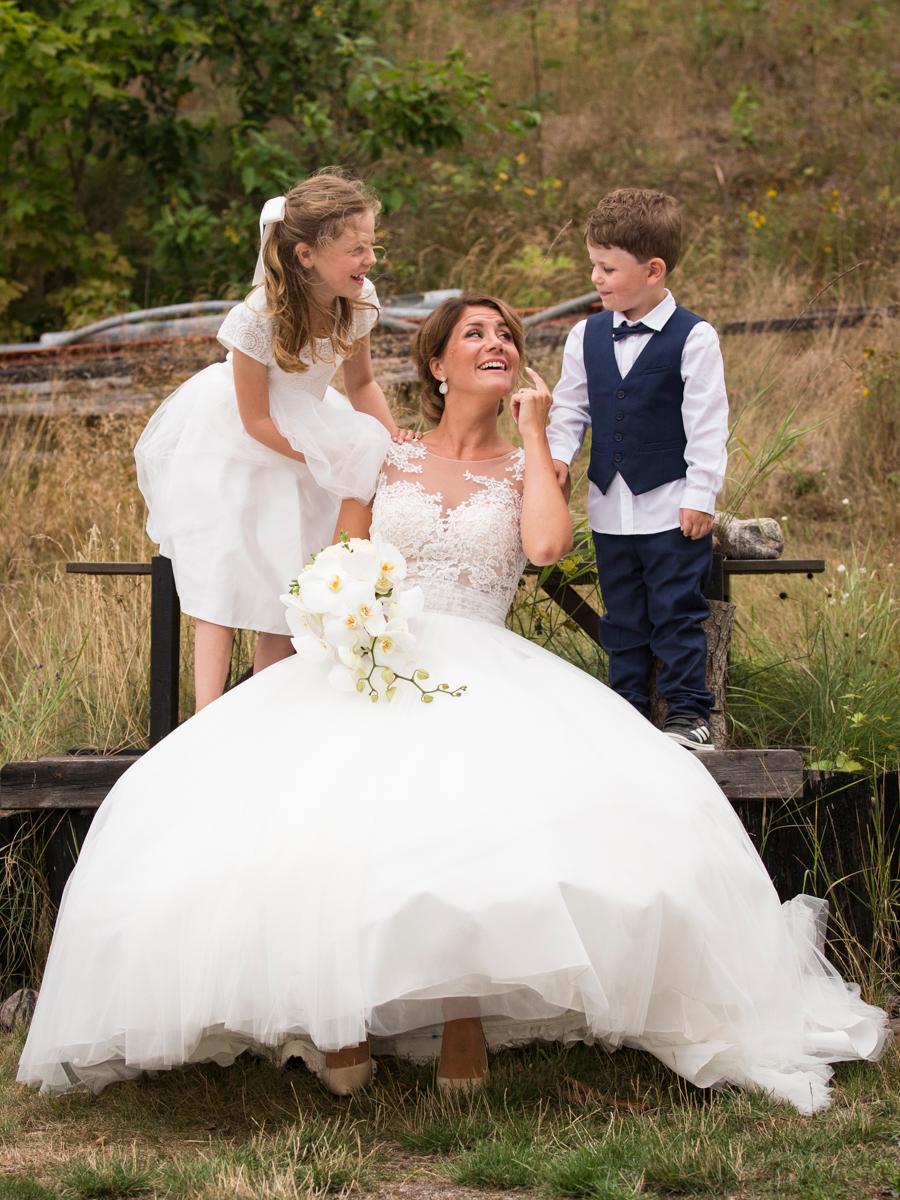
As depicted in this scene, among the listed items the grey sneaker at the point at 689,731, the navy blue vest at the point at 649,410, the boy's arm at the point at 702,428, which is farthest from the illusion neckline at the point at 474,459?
the grey sneaker at the point at 689,731

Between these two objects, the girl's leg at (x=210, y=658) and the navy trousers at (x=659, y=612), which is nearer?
the navy trousers at (x=659, y=612)

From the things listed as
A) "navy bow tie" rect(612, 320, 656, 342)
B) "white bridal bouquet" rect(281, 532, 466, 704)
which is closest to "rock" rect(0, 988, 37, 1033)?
"white bridal bouquet" rect(281, 532, 466, 704)

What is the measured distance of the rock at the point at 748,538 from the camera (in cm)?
447

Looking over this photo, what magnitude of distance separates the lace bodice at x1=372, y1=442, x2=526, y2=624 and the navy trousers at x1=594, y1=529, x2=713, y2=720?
1.24ft

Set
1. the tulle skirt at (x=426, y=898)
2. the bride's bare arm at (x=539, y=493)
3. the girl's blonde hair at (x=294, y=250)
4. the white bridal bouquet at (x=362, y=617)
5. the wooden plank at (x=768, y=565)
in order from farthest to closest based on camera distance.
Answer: the wooden plank at (x=768, y=565) → the girl's blonde hair at (x=294, y=250) → the bride's bare arm at (x=539, y=493) → the white bridal bouquet at (x=362, y=617) → the tulle skirt at (x=426, y=898)

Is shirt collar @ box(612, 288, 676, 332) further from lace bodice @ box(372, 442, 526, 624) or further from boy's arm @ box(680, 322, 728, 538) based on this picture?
lace bodice @ box(372, 442, 526, 624)

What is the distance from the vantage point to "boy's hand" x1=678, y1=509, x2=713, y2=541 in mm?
3959

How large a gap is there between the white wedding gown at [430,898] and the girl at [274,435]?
0.70 m

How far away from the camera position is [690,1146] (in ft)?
9.68

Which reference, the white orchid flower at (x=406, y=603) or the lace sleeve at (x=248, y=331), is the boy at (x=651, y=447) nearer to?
the white orchid flower at (x=406, y=603)

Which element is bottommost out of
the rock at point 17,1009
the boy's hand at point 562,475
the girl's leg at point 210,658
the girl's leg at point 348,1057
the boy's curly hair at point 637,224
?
the rock at point 17,1009

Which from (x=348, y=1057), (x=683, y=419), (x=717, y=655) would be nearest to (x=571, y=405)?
(x=683, y=419)

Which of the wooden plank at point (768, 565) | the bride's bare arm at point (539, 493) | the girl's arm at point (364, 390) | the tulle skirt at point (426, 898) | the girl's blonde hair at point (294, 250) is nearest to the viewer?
the tulle skirt at point (426, 898)

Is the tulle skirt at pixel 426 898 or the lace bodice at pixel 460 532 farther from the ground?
the lace bodice at pixel 460 532
